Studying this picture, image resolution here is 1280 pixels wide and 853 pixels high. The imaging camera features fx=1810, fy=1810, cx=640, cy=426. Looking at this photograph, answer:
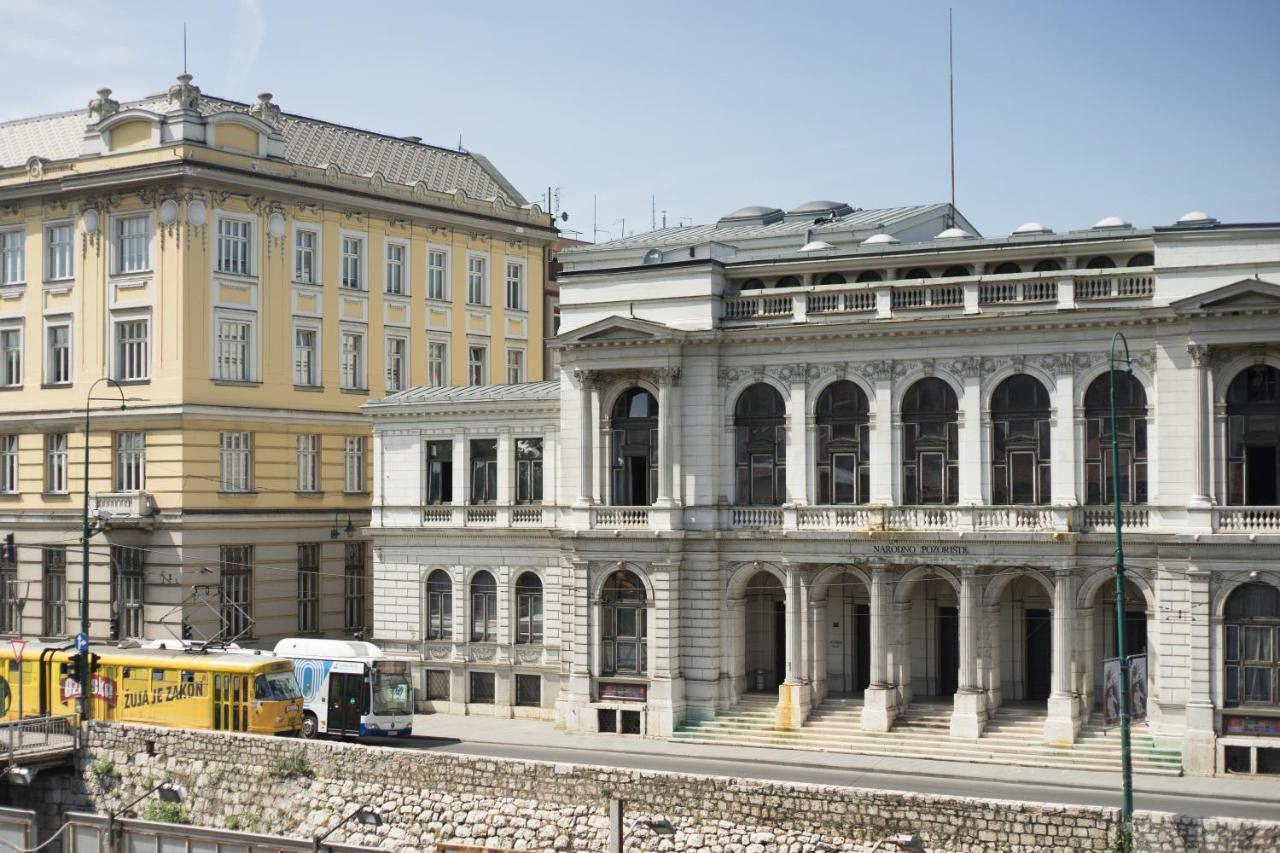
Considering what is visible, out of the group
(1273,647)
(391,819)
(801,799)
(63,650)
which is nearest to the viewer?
(801,799)

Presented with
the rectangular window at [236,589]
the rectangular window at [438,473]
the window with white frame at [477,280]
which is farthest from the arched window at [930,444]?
the window with white frame at [477,280]

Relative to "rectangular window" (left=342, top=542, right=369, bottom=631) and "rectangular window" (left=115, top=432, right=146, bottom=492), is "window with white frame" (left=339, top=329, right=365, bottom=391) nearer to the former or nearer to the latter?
"rectangular window" (left=342, top=542, right=369, bottom=631)

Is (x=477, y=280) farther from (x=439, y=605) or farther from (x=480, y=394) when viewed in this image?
(x=439, y=605)

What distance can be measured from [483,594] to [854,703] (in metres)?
14.6

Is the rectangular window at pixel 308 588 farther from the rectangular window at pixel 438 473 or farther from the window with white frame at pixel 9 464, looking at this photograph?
the window with white frame at pixel 9 464

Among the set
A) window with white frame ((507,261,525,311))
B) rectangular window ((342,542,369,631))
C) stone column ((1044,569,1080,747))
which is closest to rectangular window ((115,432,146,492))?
rectangular window ((342,542,369,631))

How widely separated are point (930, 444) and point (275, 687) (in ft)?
72.3

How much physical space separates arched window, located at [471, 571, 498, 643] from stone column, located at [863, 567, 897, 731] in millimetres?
14966

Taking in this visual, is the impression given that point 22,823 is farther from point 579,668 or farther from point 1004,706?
point 1004,706

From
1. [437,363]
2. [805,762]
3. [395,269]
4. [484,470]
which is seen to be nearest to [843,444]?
[805,762]

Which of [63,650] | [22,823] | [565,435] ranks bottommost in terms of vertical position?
[22,823]

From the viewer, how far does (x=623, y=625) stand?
60.8 meters

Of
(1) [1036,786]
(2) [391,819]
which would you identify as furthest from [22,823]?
(1) [1036,786]

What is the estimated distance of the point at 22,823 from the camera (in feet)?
166
